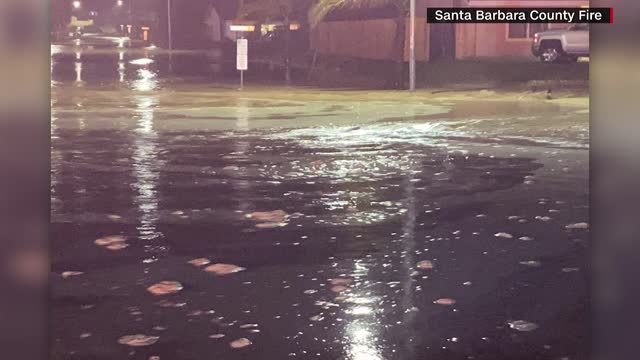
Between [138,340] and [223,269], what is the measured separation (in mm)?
1932

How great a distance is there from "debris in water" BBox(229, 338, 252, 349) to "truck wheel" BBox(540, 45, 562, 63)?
33661 mm

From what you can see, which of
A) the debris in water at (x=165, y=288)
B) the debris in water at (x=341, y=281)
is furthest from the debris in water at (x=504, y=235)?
the debris in water at (x=165, y=288)

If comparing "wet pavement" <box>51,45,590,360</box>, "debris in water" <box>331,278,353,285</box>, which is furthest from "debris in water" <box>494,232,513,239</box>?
"debris in water" <box>331,278,353,285</box>

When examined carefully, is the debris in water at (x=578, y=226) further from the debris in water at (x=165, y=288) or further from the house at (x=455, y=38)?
the house at (x=455, y=38)

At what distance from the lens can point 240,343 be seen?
5691 mm

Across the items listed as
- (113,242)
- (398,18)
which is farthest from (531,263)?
(398,18)

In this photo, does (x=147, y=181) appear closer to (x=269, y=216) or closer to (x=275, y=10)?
(x=269, y=216)

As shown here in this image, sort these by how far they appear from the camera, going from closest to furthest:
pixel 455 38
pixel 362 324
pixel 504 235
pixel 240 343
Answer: pixel 240 343 < pixel 362 324 < pixel 504 235 < pixel 455 38

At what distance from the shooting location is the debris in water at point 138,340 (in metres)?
5.69

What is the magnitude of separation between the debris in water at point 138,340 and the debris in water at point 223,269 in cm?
173

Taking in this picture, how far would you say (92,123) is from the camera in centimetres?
1994

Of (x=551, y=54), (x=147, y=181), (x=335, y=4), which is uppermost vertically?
(x=335, y=4)

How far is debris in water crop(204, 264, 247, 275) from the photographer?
7.55 m
